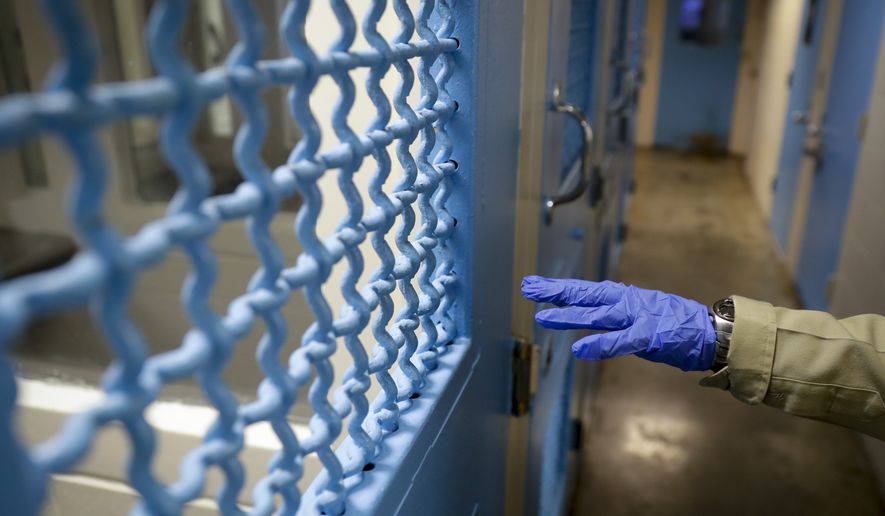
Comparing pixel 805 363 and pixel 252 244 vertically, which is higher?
pixel 252 244

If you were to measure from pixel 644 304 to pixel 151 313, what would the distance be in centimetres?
123

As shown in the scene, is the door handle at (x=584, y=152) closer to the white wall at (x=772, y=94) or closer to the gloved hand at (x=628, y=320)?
the gloved hand at (x=628, y=320)

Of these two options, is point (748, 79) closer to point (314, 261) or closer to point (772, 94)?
point (772, 94)

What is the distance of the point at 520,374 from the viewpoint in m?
1.18

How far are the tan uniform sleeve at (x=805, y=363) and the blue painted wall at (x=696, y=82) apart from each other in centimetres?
761

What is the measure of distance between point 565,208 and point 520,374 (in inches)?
22.1

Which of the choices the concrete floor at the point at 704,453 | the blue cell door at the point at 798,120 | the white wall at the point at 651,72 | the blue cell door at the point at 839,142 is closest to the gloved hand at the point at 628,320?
the concrete floor at the point at 704,453

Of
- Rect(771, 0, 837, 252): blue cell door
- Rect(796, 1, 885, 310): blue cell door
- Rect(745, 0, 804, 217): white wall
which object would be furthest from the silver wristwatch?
Rect(745, 0, 804, 217): white wall

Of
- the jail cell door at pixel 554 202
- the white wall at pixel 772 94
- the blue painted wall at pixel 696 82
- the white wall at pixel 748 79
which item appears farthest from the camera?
the blue painted wall at pixel 696 82

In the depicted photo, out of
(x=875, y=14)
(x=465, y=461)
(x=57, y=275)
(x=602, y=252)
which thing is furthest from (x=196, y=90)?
(x=875, y=14)

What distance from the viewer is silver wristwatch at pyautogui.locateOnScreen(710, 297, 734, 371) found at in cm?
99

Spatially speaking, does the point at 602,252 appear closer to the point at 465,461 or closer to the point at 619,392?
the point at 619,392

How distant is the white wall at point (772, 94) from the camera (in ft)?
16.8

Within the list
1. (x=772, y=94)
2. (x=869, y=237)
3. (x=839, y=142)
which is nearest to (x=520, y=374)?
(x=869, y=237)
